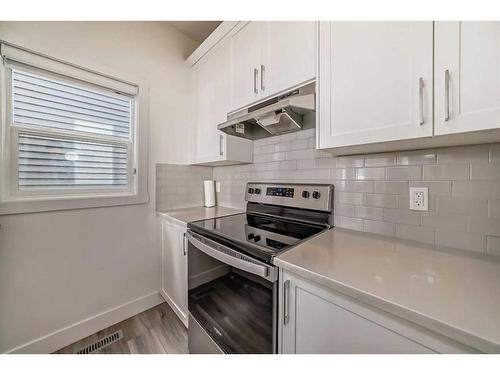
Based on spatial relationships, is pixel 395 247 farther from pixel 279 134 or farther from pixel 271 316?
pixel 279 134

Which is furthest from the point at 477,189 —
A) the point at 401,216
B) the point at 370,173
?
the point at 370,173

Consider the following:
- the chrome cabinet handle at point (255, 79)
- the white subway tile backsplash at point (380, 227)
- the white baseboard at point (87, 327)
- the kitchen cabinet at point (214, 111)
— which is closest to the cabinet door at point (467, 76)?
the white subway tile backsplash at point (380, 227)

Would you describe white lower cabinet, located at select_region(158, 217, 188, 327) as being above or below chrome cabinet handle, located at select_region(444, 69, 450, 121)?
below

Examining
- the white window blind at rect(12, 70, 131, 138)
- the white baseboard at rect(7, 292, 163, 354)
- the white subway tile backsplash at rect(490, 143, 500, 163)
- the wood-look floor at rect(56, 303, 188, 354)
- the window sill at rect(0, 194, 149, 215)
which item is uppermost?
the white window blind at rect(12, 70, 131, 138)

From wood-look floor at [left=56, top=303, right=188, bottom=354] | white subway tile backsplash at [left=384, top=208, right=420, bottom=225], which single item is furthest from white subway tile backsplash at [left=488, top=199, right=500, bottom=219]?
wood-look floor at [left=56, top=303, right=188, bottom=354]

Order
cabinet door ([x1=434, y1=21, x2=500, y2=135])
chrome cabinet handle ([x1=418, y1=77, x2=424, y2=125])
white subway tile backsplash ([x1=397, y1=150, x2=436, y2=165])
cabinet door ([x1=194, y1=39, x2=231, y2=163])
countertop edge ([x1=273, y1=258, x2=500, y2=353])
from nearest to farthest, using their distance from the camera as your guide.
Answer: countertop edge ([x1=273, y1=258, x2=500, y2=353]) → cabinet door ([x1=434, y1=21, x2=500, y2=135]) → chrome cabinet handle ([x1=418, y1=77, x2=424, y2=125]) → white subway tile backsplash ([x1=397, y1=150, x2=436, y2=165]) → cabinet door ([x1=194, y1=39, x2=231, y2=163])

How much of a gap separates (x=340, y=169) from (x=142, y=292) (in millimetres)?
1958

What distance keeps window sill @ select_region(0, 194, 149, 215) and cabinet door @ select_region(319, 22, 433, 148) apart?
160 cm

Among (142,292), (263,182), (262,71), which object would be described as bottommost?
(142,292)

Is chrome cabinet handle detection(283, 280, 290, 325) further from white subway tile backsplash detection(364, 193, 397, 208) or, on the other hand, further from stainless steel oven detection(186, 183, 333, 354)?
white subway tile backsplash detection(364, 193, 397, 208)

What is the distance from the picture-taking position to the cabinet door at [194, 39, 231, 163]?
5.30 ft

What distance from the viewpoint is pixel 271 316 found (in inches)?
31.3

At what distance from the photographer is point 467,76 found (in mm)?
639
